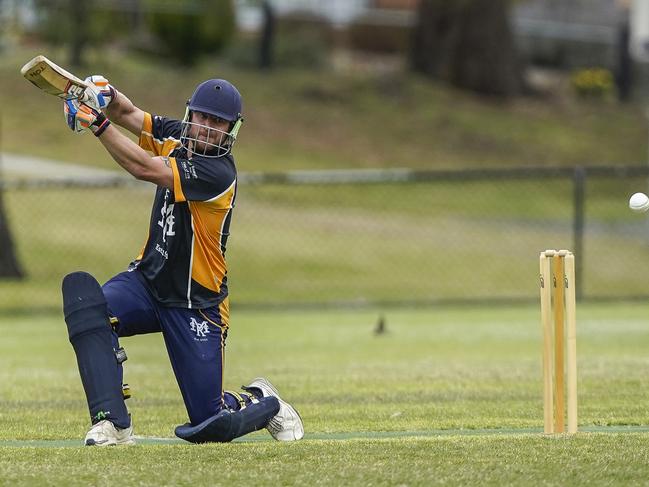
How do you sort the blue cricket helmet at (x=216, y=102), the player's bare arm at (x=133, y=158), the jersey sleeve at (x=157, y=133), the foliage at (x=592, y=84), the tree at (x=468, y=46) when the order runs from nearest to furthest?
1. the player's bare arm at (x=133, y=158)
2. the blue cricket helmet at (x=216, y=102)
3. the jersey sleeve at (x=157, y=133)
4. the tree at (x=468, y=46)
5. the foliage at (x=592, y=84)

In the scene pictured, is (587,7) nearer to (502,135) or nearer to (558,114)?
(558,114)

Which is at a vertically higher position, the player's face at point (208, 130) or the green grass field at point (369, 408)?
the player's face at point (208, 130)

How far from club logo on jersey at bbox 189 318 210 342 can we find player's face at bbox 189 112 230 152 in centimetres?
99

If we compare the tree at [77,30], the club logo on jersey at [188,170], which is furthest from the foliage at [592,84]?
the club logo on jersey at [188,170]

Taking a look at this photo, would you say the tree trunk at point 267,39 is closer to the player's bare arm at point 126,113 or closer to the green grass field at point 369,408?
the green grass field at point 369,408

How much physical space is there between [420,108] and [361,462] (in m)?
28.9

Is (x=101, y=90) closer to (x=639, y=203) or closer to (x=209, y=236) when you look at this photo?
(x=209, y=236)

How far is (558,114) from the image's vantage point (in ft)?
120

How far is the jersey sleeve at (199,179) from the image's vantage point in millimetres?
7406

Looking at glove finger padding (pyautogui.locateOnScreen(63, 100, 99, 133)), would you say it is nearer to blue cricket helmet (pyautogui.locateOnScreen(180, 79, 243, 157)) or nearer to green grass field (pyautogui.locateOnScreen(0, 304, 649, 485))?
blue cricket helmet (pyautogui.locateOnScreen(180, 79, 243, 157))

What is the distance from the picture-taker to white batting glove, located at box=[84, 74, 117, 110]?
7.46 metres

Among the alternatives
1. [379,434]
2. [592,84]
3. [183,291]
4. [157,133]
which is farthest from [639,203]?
[592,84]

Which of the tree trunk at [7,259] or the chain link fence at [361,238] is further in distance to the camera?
the tree trunk at [7,259]

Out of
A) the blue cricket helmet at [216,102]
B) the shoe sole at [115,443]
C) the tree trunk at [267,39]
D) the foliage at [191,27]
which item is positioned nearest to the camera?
the shoe sole at [115,443]
